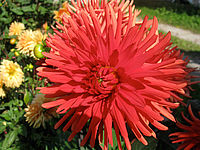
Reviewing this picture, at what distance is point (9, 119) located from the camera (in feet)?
4.77

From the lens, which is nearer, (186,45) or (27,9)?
(27,9)

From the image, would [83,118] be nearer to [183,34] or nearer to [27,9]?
[27,9]

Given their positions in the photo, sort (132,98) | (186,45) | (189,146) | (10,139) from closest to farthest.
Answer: (132,98)
(189,146)
(10,139)
(186,45)

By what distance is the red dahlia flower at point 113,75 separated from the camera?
0.49 metres

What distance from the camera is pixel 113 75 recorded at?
0.58m

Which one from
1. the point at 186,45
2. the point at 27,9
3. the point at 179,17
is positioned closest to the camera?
the point at 27,9

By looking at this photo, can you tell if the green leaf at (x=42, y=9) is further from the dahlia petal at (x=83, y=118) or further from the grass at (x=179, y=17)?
the grass at (x=179, y=17)

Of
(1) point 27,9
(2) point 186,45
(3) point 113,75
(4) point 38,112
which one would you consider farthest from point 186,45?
(3) point 113,75

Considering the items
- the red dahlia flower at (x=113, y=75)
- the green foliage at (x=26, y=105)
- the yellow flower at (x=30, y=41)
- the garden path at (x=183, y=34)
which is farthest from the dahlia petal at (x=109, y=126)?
the garden path at (x=183, y=34)

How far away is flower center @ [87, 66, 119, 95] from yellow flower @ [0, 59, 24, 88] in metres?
1.03

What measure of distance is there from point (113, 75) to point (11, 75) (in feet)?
3.63

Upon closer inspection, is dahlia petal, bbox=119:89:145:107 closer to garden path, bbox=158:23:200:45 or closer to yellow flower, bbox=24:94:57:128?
yellow flower, bbox=24:94:57:128

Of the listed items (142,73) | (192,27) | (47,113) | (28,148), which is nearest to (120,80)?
(142,73)

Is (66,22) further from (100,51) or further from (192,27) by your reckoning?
(192,27)
